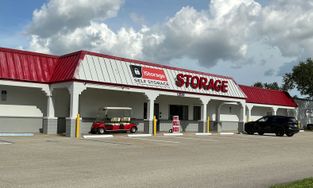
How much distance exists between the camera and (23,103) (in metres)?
26.3

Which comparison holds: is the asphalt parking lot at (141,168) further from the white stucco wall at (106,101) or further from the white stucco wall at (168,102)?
the white stucco wall at (168,102)

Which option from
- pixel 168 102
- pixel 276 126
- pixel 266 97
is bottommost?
pixel 276 126

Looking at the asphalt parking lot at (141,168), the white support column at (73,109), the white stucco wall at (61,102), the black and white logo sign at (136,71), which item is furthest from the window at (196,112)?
the asphalt parking lot at (141,168)

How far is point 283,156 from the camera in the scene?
16.7 metres

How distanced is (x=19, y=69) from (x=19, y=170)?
15207 mm

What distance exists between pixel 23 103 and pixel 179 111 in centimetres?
1496

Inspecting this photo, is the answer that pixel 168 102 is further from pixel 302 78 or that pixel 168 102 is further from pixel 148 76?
pixel 302 78

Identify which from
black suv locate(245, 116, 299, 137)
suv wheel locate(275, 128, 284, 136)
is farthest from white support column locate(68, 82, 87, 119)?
suv wheel locate(275, 128, 284, 136)

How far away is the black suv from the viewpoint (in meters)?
34.0

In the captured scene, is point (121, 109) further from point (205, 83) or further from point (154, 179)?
point (154, 179)

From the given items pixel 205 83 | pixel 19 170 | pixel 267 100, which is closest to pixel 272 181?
pixel 19 170

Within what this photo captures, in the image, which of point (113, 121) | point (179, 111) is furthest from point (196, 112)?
point (113, 121)

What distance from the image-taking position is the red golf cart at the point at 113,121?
2780 cm

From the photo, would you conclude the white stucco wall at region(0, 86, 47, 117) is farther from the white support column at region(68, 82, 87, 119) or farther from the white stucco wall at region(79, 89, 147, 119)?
the white support column at region(68, 82, 87, 119)
